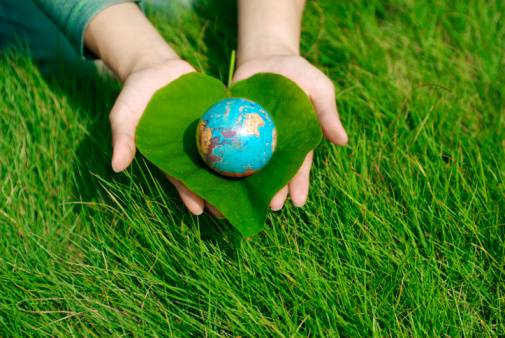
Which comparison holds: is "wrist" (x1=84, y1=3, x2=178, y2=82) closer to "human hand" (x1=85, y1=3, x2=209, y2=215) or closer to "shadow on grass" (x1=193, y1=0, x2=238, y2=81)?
"human hand" (x1=85, y1=3, x2=209, y2=215)

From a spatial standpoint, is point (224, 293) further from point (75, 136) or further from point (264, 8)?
point (264, 8)

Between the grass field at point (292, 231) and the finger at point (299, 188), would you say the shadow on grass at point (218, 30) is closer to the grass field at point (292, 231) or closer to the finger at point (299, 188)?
the grass field at point (292, 231)

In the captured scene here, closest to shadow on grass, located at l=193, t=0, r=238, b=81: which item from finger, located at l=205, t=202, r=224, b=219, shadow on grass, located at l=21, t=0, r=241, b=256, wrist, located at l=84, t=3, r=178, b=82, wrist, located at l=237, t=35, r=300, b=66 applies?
shadow on grass, located at l=21, t=0, r=241, b=256

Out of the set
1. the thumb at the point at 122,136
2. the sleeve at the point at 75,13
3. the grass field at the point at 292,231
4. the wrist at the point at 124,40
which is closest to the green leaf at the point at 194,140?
the thumb at the point at 122,136

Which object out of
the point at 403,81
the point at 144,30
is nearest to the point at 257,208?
the point at 144,30

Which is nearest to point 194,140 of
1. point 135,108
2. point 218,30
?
point 135,108

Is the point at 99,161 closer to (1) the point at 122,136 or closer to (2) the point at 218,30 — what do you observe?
(1) the point at 122,136
